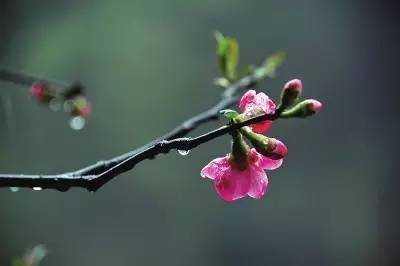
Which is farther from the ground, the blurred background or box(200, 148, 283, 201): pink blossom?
the blurred background

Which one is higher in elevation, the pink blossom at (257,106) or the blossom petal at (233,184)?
the pink blossom at (257,106)

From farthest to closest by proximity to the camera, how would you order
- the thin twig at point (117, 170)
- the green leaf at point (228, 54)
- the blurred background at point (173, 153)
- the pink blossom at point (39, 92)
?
1. the blurred background at point (173, 153)
2. the pink blossom at point (39, 92)
3. the green leaf at point (228, 54)
4. the thin twig at point (117, 170)

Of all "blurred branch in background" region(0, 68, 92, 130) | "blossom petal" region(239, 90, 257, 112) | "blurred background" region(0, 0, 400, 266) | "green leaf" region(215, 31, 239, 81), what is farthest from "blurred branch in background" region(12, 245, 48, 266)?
"blurred background" region(0, 0, 400, 266)

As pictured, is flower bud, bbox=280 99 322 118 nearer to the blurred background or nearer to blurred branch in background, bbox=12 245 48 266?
blurred branch in background, bbox=12 245 48 266

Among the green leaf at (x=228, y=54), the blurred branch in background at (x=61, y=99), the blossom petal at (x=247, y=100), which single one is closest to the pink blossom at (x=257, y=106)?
the blossom petal at (x=247, y=100)

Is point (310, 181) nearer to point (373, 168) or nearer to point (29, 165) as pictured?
point (373, 168)

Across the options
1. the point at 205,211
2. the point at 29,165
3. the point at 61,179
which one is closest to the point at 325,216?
the point at 205,211

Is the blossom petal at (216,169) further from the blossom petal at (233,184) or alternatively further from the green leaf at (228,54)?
the green leaf at (228,54)

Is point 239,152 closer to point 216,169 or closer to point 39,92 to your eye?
point 216,169

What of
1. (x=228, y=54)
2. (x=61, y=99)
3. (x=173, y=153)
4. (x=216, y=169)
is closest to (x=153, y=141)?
(x=216, y=169)
